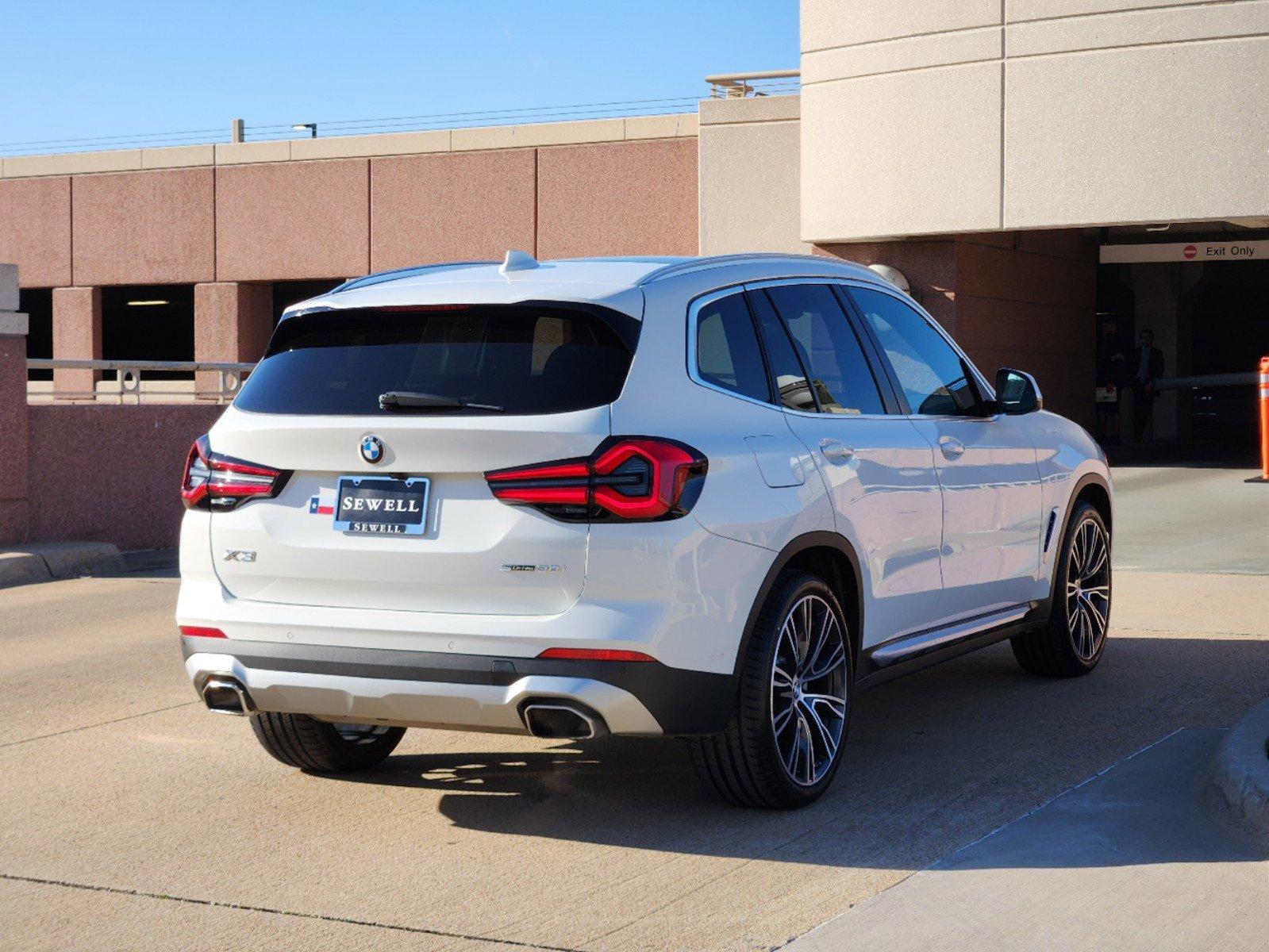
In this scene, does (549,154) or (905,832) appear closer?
(905,832)

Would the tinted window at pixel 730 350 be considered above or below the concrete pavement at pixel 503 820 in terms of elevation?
above

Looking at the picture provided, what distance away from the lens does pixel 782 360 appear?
18.9ft

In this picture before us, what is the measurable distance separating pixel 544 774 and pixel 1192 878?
2312 mm

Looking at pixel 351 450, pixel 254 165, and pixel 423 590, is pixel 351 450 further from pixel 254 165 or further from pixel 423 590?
pixel 254 165

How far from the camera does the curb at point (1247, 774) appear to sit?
201 inches

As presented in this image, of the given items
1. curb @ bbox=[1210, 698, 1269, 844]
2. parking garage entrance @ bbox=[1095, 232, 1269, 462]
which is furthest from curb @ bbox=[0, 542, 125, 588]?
parking garage entrance @ bbox=[1095, 232, 1269, 462]

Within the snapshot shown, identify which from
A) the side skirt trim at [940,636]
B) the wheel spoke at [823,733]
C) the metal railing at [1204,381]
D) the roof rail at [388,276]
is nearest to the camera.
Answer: the wheel spoke at [823,733]

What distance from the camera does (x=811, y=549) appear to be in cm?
561

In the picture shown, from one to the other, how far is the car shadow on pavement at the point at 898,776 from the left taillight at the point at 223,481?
1257 millimetres

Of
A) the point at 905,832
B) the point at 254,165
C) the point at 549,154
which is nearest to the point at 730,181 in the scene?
the point at 549,154

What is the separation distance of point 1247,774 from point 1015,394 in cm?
230

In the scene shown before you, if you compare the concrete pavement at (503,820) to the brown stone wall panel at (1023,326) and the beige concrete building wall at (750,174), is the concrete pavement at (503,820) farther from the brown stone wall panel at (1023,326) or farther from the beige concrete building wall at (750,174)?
the beige concrete building wall at (750,174)

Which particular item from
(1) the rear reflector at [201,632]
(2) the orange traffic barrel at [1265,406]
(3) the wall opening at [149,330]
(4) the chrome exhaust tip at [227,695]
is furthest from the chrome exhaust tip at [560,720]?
(3) the wall opening at [149,330]

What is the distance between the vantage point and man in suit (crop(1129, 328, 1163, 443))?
3036cm
